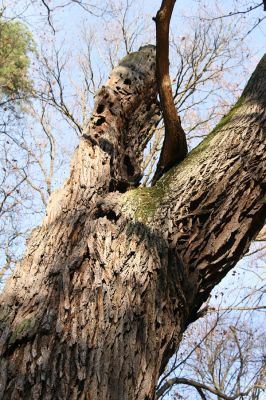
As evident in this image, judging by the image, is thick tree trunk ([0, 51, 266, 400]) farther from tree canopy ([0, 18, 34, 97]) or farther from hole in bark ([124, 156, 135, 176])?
tree canopy ([0, 18, 34, 97])

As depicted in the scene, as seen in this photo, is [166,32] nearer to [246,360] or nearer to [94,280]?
[94,280]

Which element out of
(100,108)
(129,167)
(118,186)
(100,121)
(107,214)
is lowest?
(107,214)

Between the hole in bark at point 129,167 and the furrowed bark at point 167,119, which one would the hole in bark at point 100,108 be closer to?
the hole in bark at point 129,167

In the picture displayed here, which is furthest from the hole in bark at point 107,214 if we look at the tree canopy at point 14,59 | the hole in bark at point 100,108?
the tree canopy at point 14,59

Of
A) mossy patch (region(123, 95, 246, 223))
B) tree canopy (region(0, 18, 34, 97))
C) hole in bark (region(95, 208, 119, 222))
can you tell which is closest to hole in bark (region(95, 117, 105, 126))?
mossy patch (region(123, 95, 246, 223))

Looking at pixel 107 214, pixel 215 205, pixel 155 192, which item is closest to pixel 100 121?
pixel 155 192

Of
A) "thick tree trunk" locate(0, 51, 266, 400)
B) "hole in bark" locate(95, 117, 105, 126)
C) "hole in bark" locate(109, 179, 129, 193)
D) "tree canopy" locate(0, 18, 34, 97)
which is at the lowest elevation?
"thick tree trunk" locate(0, 51, 266, 400)

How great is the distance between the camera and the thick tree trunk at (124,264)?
1.63 meters

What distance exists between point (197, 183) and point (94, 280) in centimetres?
73

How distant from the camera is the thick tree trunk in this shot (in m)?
1.63

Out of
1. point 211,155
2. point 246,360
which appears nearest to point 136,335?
point 211,155

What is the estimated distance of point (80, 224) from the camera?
2.22 m

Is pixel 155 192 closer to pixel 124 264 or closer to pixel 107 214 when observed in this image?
pixel 107 214

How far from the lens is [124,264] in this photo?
1960 millimetres
